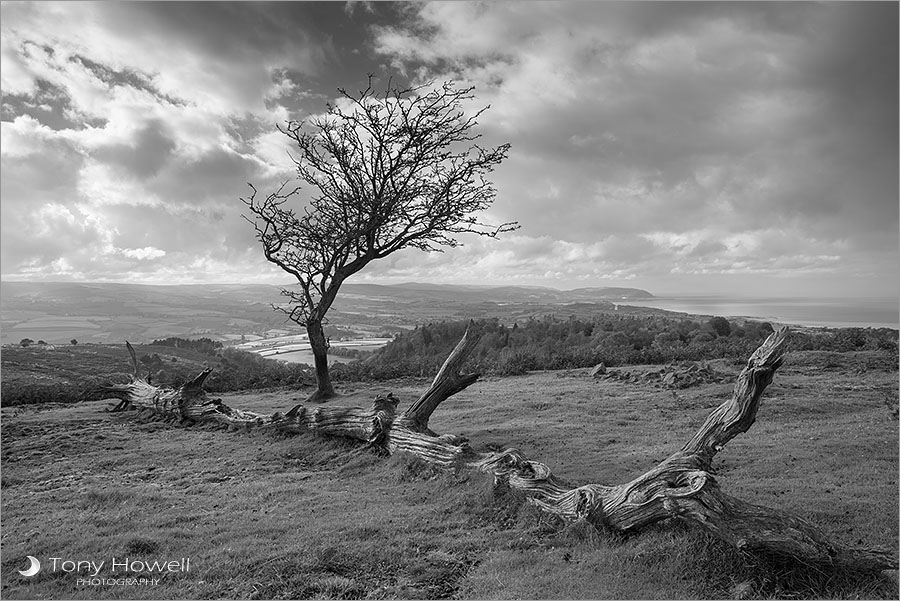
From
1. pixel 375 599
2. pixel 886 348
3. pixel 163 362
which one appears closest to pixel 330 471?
pixel 375 599

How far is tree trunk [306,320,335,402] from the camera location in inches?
639

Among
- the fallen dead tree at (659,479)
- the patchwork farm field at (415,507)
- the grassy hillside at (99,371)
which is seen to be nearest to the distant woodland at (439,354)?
the grassy hillside at (99,371)

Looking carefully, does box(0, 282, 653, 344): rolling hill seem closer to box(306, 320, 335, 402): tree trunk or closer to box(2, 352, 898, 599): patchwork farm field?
box(306, 320, 335, 402): tree trunk

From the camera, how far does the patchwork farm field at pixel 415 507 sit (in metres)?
4.96

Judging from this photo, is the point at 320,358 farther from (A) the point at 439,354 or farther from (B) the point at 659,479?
(B) the point at 659,479

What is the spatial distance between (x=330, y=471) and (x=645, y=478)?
5585 mm

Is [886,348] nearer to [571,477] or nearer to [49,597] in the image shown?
[571,477]

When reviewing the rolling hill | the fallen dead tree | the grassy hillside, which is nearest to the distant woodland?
the grassy hillside

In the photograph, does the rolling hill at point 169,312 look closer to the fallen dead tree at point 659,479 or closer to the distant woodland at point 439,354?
the distant woodland at point 439,354

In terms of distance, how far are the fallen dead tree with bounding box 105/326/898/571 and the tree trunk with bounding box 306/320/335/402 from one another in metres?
5.01

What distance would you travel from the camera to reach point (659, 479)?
580cm

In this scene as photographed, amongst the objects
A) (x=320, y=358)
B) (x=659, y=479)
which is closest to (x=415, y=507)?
(x=659, y=479)

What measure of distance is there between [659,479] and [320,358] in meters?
12.6

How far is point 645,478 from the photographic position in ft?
19.4
